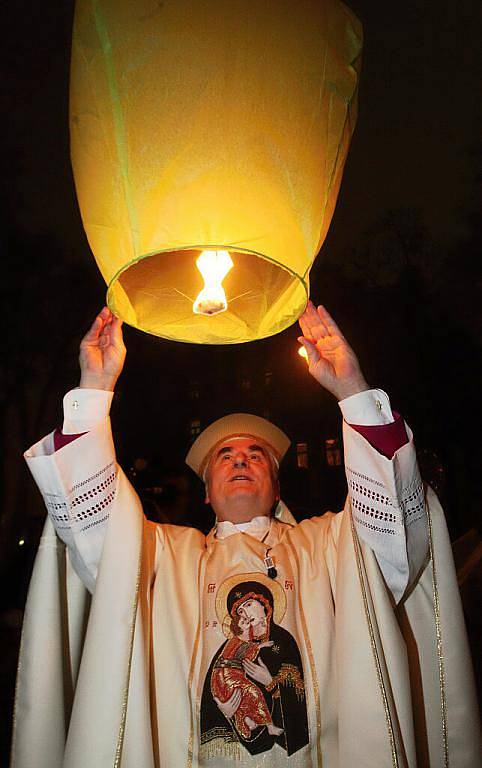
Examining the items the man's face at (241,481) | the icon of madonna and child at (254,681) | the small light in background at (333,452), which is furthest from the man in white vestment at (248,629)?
the small light in background at (333,452)

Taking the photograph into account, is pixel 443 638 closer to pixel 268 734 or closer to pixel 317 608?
pixel 317 608

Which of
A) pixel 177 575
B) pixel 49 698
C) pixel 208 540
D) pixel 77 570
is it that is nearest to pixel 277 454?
pixel 208 540

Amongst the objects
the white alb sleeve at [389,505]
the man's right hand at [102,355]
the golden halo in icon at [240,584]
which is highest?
the man's right hand at [102,355]

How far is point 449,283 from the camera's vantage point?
7.22 m

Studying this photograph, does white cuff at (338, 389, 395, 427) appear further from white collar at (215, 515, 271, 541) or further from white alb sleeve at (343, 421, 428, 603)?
white collar at (215, 515, 271, 541)

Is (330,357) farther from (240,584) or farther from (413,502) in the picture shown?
(240,584)

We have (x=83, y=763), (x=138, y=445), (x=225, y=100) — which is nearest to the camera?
(x=225, y=100)

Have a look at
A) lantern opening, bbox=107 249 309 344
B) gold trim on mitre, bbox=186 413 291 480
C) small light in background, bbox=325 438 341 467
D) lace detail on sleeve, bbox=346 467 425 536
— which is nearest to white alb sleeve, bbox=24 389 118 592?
lantern opening, bbox=107 249 309 344

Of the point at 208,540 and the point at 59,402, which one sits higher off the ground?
the point at 59,402

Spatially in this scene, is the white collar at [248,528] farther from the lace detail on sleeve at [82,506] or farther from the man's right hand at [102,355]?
the man's right hand at [102,355]

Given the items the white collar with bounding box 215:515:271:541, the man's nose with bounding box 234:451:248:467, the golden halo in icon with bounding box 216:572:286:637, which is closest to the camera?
the golden halo in icon with bounding box 216:572:286:637

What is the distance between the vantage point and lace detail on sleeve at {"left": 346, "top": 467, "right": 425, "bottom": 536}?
2156 millimetres

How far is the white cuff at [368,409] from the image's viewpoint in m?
2.23

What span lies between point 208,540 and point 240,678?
74 cm
